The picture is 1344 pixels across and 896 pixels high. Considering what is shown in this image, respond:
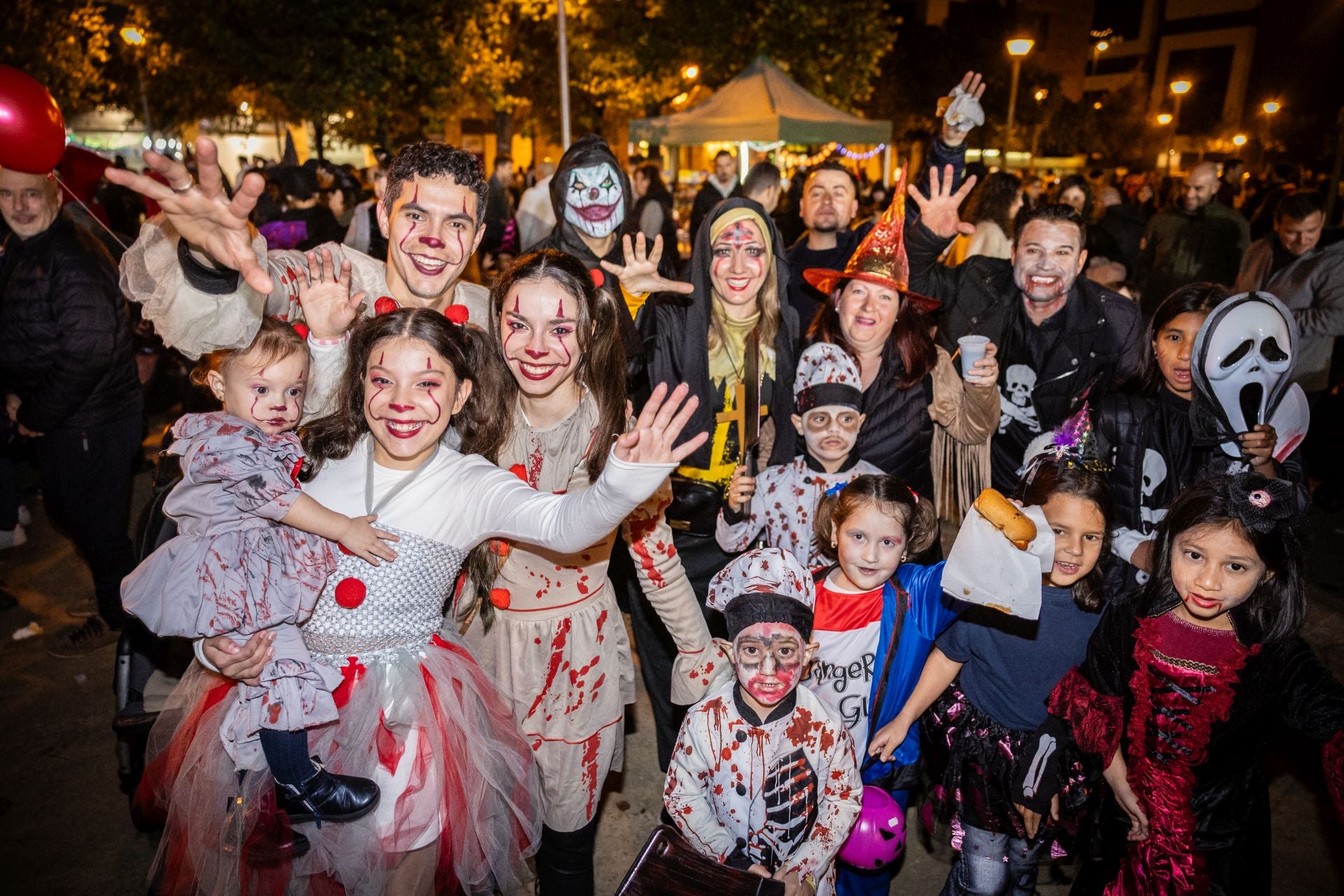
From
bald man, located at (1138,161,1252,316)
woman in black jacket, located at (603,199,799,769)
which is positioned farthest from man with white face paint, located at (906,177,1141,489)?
bald man, located at (1138,161,1252,316)

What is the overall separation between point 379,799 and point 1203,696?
7.09 ft

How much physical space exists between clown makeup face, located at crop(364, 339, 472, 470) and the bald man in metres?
7.16

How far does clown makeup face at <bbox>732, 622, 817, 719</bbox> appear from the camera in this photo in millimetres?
2205

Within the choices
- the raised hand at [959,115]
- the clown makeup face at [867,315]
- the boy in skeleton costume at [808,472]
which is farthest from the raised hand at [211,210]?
the raised hand at [959,115]

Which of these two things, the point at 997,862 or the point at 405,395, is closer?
the point at 405,395

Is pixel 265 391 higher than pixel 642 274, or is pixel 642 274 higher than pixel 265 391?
pixel 642 274

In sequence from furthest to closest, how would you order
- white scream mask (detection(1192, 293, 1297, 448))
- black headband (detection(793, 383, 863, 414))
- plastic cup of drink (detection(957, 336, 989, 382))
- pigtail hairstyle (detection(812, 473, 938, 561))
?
plastic cup of drink (detection(957, 336, 989, 382))
black headband (detection(793, 383, 863, 414))
white scream mask (detection(1192, 293, 1297, 448))
pigtail hairstyle (detection(812, 473, 938, 561))

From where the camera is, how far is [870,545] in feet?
8.32

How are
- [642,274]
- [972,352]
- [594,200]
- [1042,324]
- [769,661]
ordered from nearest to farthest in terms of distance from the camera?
1. [769,661]
2. [642,274]
3. [972,352]
4. [1042,324]
5. [594,200]

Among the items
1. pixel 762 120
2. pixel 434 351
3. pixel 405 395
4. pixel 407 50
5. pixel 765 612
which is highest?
pixel 407 50

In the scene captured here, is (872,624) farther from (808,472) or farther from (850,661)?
(808,472)

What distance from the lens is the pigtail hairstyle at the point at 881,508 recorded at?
2566mm

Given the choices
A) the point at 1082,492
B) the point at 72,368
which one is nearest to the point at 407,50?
the point at 72,368

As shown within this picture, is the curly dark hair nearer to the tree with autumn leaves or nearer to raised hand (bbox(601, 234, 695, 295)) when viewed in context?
raised hand (bbox(601, 234, 695, 295))
